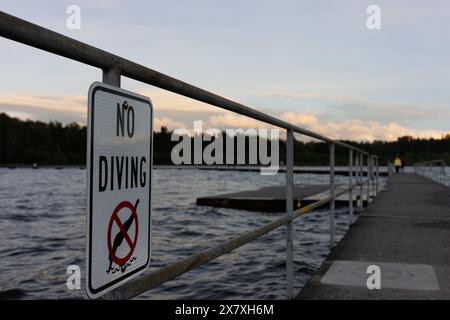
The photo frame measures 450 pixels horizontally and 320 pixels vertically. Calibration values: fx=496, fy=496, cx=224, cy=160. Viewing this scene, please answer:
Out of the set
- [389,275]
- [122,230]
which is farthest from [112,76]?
[389,275]

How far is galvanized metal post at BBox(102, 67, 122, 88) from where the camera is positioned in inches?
59.7

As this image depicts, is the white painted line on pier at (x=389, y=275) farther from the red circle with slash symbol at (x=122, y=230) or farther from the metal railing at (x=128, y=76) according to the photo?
the red circle with slash symbol at (x=122, y=230)

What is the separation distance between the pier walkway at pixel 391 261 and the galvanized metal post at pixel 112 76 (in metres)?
2.39

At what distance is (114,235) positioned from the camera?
1.53 metres

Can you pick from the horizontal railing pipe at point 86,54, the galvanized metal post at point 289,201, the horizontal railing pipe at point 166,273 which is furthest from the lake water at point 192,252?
the horizontal railing pipe at point 86,54

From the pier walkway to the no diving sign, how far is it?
6.80ft

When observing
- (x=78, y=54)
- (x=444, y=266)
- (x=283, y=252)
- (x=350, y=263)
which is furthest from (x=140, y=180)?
(x=283, y=252)

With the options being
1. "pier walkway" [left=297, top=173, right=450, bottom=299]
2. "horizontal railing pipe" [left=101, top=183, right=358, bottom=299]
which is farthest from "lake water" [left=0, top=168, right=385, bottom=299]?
"horizontal railing pipe" [left=101, top=183, right=358, bottom=299]

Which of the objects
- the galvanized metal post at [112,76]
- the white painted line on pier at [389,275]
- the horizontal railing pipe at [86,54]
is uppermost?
the horizontal railing pipe at [86,54]

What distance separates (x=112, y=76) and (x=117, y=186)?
34 centimetres

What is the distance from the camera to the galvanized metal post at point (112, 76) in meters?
1.52
